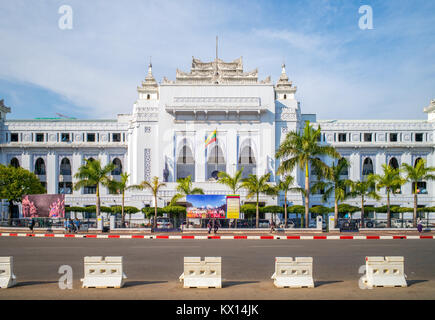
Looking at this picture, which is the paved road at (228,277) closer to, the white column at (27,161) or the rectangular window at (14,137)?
the white column at (27,161)

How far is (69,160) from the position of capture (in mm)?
58719

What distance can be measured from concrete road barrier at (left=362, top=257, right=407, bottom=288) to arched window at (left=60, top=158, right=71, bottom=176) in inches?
2148

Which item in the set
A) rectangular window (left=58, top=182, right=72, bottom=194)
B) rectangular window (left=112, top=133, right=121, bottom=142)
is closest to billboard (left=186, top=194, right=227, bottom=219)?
rectangular window (left=112, top=133, right=121, bottom=142)

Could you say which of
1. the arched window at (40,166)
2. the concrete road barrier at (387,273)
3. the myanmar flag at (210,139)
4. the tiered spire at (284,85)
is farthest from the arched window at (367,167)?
the concrete road barrier at (387,273)

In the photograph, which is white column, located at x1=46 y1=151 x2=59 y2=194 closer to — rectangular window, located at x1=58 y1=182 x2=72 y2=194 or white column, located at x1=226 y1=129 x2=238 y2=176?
rectangular window, located at x1=58 y1=182 x2=72 y2=194

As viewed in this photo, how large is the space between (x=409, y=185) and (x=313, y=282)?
2026 inches

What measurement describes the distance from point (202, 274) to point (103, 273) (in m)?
2.79

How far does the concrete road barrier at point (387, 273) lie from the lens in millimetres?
10875

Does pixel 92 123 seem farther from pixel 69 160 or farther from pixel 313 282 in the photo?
pixel 313 282

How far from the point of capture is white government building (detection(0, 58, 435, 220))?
169 ft

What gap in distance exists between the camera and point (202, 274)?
10859 mm

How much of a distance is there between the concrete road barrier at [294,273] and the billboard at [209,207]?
23.7 m
